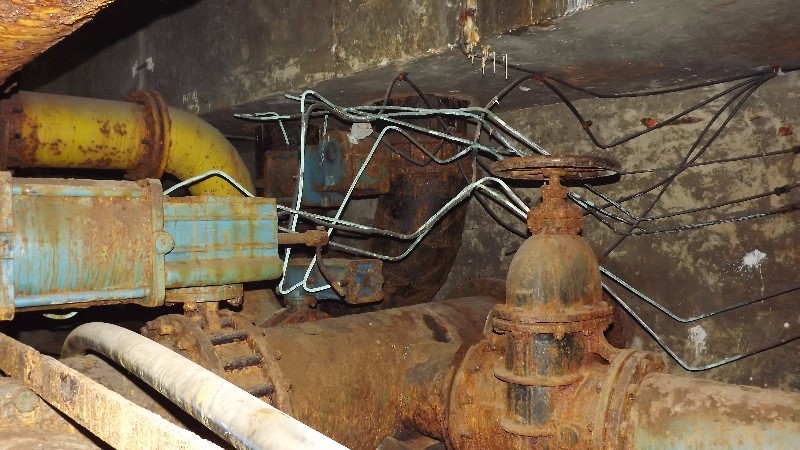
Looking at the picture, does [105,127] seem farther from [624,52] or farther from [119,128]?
[624,52]

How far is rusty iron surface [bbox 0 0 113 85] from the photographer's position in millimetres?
1056

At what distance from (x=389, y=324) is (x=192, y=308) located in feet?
2.19

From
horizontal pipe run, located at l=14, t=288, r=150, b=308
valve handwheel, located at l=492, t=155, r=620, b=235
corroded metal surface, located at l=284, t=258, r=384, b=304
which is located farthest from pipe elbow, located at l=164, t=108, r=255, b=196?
valve handwheel, located at l=492, t=155, r=620, b=235

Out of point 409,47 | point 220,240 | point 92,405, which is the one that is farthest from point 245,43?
point 92,405

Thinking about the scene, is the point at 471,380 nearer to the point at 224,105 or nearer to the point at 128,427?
the point at 128,427

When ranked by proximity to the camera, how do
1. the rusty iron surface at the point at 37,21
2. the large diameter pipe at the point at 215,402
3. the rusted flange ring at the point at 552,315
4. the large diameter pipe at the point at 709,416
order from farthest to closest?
the rusted flange ring at the point at 552,315 < the large diameter pipe at the point at 709,416 < the rusty iron surface at the point at 37,21 < the large diameter pipe at the point at 215,402

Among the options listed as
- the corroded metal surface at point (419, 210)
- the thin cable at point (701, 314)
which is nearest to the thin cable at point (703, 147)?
the thin cable at point (701, 314)

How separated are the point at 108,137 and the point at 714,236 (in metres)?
2.40

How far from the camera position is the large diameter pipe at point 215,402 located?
803 mm

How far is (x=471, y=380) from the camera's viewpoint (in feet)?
6.18

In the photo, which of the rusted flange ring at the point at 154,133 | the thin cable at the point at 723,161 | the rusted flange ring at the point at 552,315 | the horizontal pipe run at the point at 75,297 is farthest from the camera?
the rusted flange ring at the point at 154,133

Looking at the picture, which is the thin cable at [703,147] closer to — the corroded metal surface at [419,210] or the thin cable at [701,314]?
the thin cable at [701,314]

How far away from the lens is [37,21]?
1.12 meters

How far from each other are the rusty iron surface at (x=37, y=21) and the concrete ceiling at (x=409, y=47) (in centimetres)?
121
